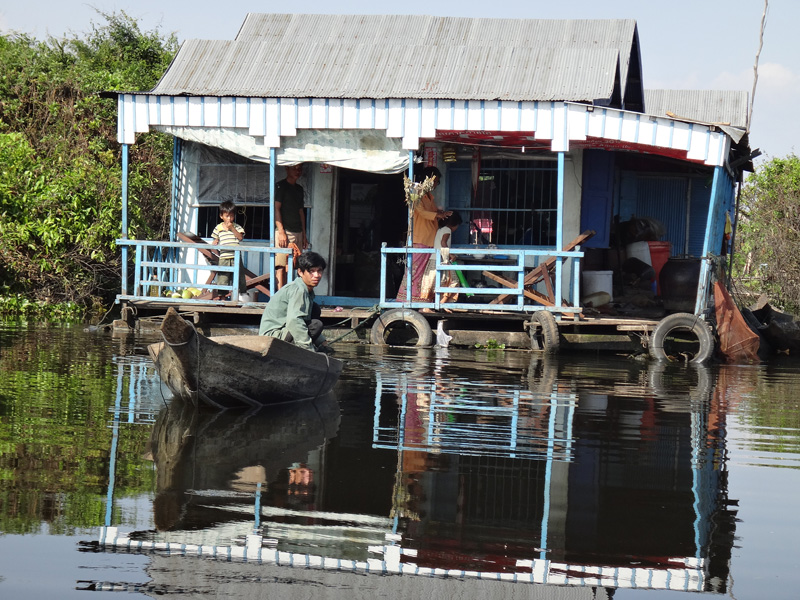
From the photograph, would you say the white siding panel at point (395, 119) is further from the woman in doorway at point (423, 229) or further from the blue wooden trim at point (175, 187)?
the blue wooden trim at point (175, 187)

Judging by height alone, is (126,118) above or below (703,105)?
below

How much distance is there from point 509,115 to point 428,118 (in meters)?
1.08

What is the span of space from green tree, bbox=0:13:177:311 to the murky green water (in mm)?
8082

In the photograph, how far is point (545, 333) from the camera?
1381cm

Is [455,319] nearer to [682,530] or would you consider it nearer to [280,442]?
[280,442]

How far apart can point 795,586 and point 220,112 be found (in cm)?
1141

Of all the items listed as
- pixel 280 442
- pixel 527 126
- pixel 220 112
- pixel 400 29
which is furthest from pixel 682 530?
pixel 400 29

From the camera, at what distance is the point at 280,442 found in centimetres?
763

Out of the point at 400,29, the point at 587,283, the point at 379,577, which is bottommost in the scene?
the point at 379,577

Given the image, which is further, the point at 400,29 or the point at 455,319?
the point at 400,29

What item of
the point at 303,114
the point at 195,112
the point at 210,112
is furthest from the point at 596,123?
the point at 195,112

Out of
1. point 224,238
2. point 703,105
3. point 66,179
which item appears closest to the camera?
point 224,238

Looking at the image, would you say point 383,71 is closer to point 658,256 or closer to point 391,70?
point 391,70

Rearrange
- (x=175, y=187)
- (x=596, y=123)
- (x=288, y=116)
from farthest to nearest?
(x=175, y=187) → (x=288, y=116) → (x=596, y=123)
